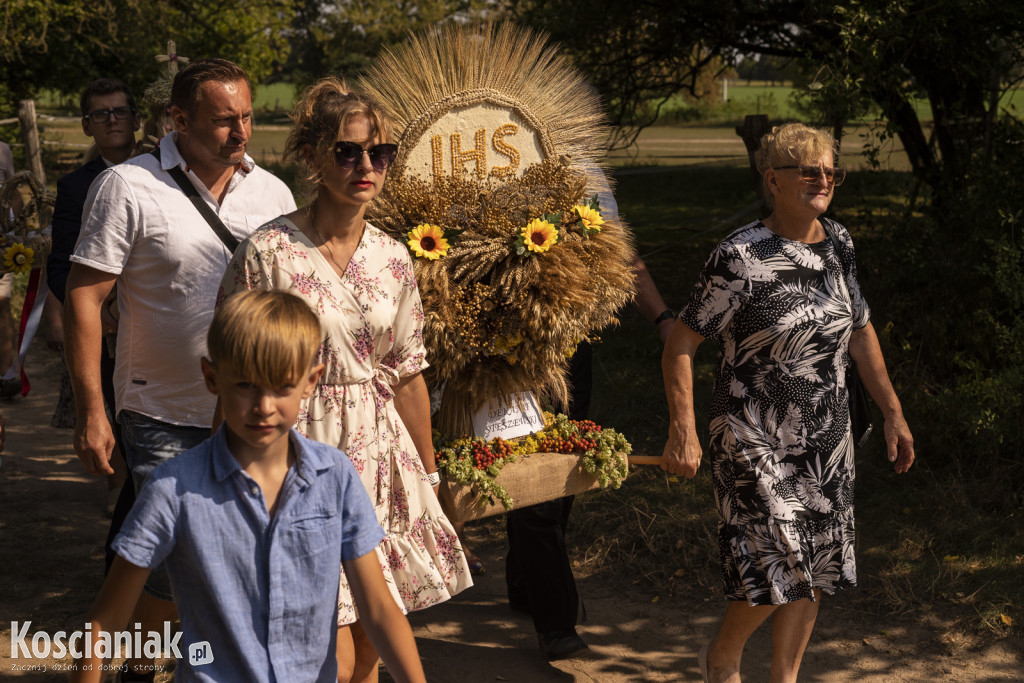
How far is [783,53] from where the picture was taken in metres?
8.63

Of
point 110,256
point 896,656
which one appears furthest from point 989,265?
point 110,256

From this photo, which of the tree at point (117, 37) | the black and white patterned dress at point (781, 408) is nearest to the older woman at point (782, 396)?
the black and white patterned dress at point (781, 408)

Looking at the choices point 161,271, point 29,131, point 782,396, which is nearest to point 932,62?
point 782,396

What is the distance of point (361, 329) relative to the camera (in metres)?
2.70

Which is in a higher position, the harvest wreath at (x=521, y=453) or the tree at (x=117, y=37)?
the tree at (x=117, y=37)

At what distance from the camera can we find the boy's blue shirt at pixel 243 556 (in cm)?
199

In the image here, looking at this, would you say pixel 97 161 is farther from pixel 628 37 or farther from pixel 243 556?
pixel 628 37

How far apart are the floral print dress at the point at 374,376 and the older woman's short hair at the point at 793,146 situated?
126 cm

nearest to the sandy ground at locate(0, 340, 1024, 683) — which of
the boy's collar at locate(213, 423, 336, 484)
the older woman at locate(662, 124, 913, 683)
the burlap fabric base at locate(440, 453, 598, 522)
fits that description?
the older woman at locate(662, 124, 913, 683)

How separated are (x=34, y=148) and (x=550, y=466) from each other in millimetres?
10922

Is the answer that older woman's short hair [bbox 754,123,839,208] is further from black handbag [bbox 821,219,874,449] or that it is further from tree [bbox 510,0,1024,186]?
tree [bbox 510,0,1024,186]

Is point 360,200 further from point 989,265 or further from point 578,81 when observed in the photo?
point 989,265

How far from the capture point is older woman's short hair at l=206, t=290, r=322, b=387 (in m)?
1.98

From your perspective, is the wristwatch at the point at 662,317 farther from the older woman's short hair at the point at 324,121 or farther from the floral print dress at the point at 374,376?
the older woman's short hair at the point at 324,121
